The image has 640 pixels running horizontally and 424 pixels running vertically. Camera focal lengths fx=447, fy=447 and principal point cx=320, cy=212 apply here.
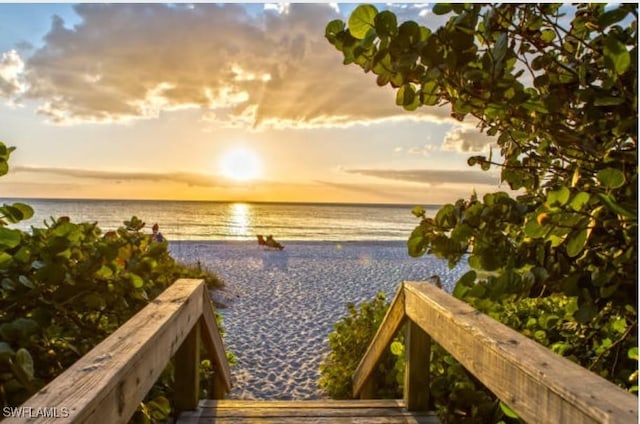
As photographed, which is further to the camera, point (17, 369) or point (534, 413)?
point (17, 369)

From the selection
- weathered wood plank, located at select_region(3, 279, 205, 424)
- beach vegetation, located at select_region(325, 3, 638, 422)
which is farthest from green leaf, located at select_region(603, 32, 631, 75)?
weathered wood plank, located at select_region(3, 279, 205, 424)

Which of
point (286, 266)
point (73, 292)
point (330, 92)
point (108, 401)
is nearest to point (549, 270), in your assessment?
point (108, 401)

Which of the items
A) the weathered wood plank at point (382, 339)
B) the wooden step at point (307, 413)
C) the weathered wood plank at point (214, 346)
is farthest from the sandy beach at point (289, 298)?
the wooden step at point (307, 413)

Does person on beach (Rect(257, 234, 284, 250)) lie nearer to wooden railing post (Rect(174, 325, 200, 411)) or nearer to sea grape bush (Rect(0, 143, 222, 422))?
wooden railing post (Rect(174, 325, 200, 411))

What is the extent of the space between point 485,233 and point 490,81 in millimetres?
402

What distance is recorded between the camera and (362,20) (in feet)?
3.67

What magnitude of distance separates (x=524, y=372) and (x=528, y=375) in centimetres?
2

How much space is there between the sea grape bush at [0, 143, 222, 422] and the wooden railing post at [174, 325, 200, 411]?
1.44 feet

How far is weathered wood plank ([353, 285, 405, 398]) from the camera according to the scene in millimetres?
2766

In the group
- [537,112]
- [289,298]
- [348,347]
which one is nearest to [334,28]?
[537,112]

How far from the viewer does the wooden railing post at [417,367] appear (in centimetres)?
265

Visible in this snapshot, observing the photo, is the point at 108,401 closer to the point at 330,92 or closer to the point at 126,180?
the point at 330,92

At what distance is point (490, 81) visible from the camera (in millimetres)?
1138

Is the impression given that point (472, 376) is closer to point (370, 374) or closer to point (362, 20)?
point (370, 374)
